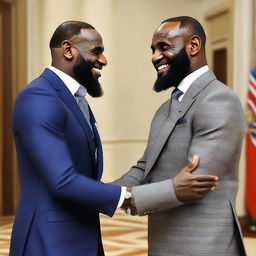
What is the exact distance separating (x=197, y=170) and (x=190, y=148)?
0.30 feet

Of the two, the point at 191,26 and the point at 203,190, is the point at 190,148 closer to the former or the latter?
the point at 203,190

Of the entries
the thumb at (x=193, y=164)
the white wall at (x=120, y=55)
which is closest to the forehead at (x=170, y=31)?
the thumb at (x=193, y=164)

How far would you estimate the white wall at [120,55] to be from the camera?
7207mm

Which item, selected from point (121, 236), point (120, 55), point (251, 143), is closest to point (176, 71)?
point (251, 143)

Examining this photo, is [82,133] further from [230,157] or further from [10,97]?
[10,97]

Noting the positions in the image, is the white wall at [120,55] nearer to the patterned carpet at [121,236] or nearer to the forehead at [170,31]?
the patterned carpet at [121,236]

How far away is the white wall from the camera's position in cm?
721

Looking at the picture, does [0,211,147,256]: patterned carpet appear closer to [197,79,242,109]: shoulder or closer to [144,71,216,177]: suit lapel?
[144,71,216,177]: suit lapel

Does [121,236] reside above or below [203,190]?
below

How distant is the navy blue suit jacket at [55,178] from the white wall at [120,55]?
18.1ft

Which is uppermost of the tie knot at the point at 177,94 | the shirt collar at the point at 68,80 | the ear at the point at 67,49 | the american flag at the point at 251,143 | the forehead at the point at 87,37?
the forehead at the point at 87,37

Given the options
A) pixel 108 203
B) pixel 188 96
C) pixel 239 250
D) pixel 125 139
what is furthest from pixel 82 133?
pixel 125 139

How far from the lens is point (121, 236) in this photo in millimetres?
5777

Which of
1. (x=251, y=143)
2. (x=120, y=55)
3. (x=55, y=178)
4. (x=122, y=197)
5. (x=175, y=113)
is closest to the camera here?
(x=55, y=178)
